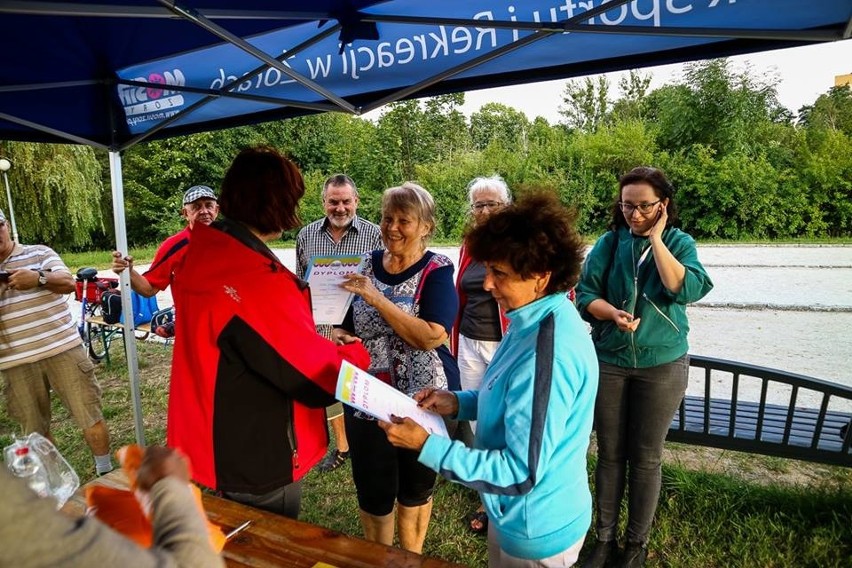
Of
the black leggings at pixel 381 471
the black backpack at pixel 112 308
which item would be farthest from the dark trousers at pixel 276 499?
the black backpack at pixel 112 308

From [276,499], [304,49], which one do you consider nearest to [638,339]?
[276,499]

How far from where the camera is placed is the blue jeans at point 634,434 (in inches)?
89.1

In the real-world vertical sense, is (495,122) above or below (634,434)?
above

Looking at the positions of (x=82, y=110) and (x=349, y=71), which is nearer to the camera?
(x=349, y=71)

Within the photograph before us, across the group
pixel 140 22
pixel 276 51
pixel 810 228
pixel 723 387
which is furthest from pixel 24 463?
pixel 810 228

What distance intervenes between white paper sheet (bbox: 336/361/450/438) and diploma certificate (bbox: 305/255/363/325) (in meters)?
0.63

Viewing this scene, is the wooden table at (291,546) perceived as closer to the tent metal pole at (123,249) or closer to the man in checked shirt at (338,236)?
the tent metal pole at (123,249)

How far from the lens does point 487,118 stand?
132ft

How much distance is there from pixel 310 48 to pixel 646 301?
2016 millimetres

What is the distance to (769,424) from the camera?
279 centimetres

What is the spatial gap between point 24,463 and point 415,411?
1.13m

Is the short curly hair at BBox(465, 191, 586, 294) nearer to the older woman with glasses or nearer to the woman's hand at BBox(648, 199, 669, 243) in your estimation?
the woman's hand at BBox(648, 199, 669, 243)

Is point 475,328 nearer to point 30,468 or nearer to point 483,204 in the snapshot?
point 483,204

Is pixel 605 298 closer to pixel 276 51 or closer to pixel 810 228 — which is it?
pixel 276 51
